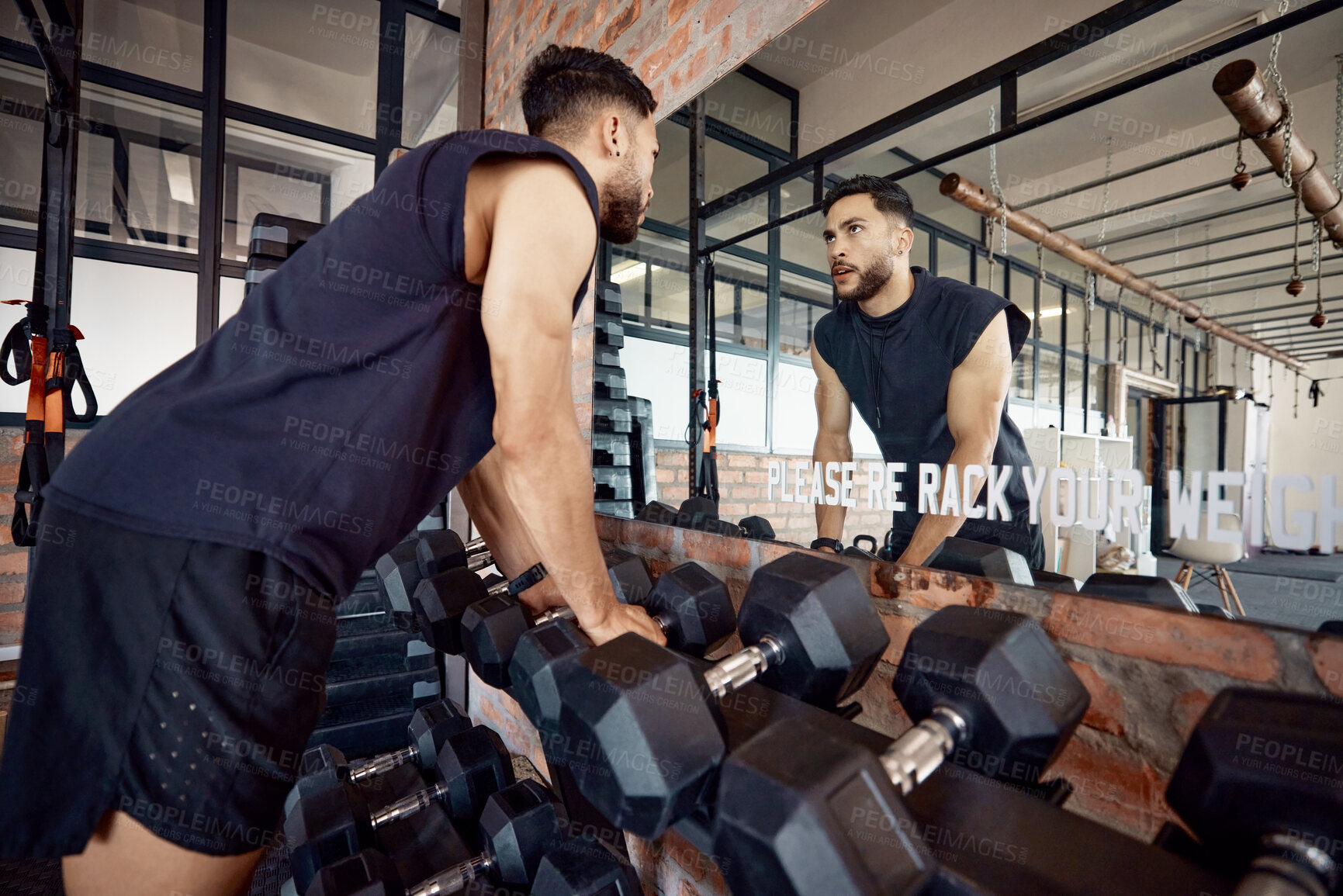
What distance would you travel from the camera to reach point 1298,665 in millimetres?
547

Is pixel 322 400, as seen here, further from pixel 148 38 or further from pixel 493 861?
pixel 148 38

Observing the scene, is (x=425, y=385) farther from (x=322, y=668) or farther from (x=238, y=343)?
(x=322, y=668)

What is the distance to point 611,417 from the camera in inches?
78.5

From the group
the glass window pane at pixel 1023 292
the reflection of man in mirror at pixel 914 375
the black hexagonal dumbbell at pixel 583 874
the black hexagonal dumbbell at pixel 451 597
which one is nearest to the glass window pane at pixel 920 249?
the reflection of man in mirror at pixel 914 375

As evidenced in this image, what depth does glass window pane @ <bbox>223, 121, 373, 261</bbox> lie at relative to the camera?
3049 millimetres

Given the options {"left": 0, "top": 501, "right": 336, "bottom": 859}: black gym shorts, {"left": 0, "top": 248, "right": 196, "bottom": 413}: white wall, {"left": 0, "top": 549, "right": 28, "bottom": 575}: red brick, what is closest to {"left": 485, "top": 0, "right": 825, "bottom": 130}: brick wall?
{"left": 0, "top": 501, "right": 336, "bottom": 859}: black gym shorts

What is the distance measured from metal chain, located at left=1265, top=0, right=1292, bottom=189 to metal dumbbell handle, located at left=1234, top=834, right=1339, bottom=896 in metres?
0.65

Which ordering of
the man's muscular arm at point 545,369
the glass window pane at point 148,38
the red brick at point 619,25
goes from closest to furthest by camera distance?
1. the man's muscular arm at point 545,369
2. the red brick at point 619,25
3. the glass window pane at point 148,38

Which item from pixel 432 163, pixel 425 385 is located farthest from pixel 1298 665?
pixel 432 163

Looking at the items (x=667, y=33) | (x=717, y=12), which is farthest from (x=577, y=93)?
(x=667, y=33)

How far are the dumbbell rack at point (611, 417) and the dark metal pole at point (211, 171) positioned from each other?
2.24 m

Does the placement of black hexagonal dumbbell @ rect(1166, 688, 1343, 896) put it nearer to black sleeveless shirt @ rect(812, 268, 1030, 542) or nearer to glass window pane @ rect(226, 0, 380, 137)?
black sleeveless shirt @ rect(812, 268, 1030, 542)

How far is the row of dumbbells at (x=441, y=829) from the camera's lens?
1.08 meters

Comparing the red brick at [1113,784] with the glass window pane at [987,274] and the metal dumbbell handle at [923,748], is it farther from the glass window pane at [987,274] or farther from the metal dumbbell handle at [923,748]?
the glass window pane at [987,274]
